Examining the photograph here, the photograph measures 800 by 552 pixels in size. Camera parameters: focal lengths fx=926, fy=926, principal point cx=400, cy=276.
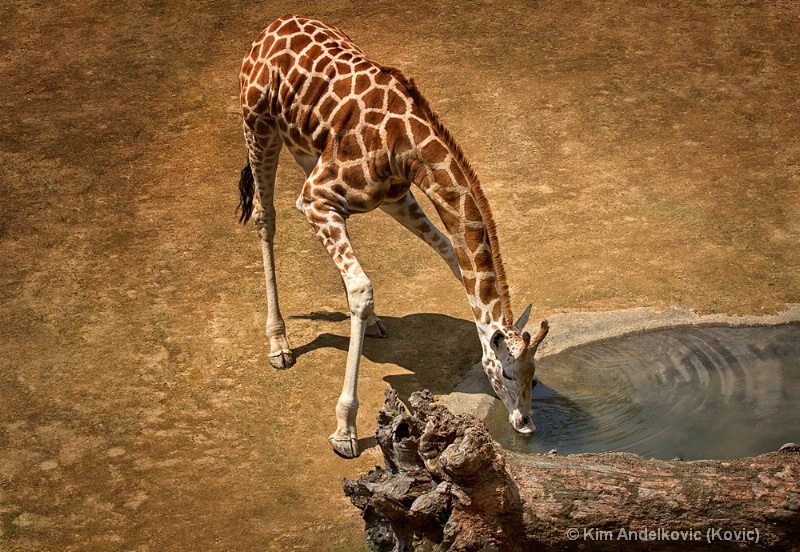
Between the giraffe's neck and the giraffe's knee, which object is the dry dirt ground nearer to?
the giraffe's knee

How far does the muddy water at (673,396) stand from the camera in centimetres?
622

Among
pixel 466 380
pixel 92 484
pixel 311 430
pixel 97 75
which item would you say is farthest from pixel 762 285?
pixel 97 75

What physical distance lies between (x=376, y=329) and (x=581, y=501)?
11.0 ft

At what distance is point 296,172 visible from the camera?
34.3ft

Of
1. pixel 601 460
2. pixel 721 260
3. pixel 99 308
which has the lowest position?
pixel 99 308

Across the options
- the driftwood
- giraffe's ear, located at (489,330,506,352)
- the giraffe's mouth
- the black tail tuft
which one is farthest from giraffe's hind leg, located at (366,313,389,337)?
the driftwood

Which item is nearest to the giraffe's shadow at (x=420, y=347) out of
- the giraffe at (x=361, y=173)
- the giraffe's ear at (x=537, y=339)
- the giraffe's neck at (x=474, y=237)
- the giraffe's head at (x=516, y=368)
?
the giraffe at (x=361, y=173)

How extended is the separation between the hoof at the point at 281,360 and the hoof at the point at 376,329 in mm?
767

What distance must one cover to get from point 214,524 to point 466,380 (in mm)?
2255

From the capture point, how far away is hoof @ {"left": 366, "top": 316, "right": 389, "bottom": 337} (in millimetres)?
7953

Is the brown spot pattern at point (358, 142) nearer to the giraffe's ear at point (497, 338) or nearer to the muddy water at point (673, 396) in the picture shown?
the giraffe's ear at point (497, 338)

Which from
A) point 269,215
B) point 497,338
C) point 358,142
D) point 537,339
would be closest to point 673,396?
point 537,339

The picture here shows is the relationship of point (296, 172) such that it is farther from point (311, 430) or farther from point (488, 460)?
point (488, 460)

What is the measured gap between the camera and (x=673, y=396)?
672cm
